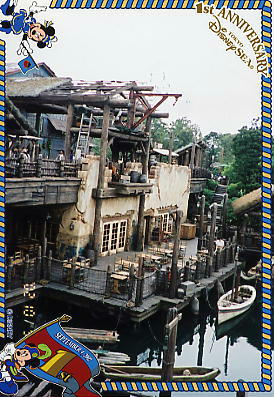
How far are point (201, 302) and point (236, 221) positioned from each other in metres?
9.55

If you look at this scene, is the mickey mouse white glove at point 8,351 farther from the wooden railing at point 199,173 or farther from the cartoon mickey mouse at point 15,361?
the wooden railing at point 199,173

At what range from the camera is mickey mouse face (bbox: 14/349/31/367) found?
8.51 metres

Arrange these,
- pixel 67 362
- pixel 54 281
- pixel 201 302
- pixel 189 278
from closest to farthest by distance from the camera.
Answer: pixel 67 362, pixel 54 281, pixel 189 278, pixel 201 302

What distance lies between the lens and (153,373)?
13.4 meters

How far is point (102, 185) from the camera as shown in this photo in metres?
19.0

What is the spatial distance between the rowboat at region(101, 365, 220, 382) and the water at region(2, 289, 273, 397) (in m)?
1.28

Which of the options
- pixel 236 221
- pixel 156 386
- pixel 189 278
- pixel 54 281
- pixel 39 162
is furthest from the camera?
pixel 236 221

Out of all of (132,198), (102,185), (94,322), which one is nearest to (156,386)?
(94,322)

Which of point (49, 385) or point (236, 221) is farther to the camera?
point (236, 221)

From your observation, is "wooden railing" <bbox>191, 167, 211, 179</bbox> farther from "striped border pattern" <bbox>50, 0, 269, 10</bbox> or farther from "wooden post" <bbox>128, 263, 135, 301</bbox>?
"striped border pattern" <bbox>50, 0, 269, 10</bbox>

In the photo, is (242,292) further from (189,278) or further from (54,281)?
(54,281)

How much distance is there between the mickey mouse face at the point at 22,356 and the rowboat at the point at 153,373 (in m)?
4.28

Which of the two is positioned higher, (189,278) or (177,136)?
(177,136)

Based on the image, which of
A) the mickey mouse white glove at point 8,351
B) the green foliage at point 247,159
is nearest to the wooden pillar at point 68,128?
the mickey mouse white glove at point 8,351
